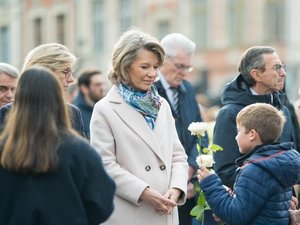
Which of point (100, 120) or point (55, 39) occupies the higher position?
point (100, 120)

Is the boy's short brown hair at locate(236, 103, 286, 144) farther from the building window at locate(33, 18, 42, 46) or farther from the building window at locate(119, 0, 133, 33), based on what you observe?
the building window at locate(33, 18, 42, 46)

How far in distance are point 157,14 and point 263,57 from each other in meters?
34.4

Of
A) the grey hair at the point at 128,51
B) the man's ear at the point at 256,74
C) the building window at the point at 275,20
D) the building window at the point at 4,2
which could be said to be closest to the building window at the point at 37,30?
the building window at the point at 4,2

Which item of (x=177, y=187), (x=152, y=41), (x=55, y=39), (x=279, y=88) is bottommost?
(x=55, y=39)

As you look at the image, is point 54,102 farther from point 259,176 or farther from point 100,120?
point 259,176

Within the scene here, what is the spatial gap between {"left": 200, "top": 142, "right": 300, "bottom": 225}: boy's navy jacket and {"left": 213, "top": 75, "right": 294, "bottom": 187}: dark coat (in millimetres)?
644

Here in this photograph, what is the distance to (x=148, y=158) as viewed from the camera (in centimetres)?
576

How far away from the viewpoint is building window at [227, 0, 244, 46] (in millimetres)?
37594

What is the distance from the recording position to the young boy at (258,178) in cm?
570

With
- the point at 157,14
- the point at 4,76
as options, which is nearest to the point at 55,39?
the point at 157,14

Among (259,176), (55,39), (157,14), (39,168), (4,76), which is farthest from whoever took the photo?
(55,39)

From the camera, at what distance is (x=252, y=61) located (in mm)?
6727

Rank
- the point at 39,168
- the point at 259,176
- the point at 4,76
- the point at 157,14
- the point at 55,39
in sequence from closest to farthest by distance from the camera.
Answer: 1. the point at 39,168
2. the point at 259,176
3. the point at 4,76
4. the point at 157,14
5. the point at 55,39

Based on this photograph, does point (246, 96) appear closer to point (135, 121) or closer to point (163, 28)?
point (135, 121)
